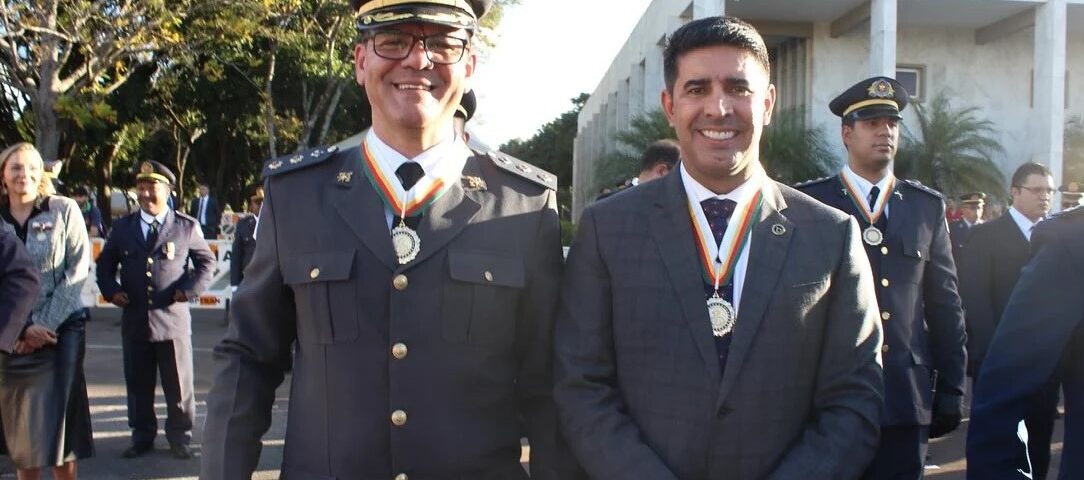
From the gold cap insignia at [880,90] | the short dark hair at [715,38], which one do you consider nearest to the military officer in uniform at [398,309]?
the short dark hair at [715,38]

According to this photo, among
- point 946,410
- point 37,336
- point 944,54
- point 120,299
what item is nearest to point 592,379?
point 946,410

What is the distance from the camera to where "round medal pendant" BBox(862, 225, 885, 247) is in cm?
394

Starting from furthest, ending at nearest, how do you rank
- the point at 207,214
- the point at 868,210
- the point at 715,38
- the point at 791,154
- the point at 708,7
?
the point at 708,7 → the point at 791,154 → the point at 207,214 → the point at 868,210 → the point at 715,38

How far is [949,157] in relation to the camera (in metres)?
22.5

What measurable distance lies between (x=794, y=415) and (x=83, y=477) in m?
4.92

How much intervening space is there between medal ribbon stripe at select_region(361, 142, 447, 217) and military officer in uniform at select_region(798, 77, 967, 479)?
2281 mm

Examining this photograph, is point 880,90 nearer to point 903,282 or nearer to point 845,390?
point 903,282

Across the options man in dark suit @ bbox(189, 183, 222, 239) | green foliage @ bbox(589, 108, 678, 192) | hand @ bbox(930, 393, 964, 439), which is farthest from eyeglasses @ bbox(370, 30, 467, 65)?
green foliage @ bbox(589, 108, 678, 192)

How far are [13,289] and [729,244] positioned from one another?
363 centimetres

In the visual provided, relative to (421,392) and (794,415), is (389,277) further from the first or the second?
(794,415)

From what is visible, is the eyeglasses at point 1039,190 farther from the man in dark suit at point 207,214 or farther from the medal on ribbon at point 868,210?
the man in dark suit at point 207,214

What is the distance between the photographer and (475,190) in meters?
2.42

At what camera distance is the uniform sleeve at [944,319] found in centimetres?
396

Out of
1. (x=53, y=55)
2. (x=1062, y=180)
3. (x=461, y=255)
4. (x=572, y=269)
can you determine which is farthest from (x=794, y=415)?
(x=1062, y=180)
